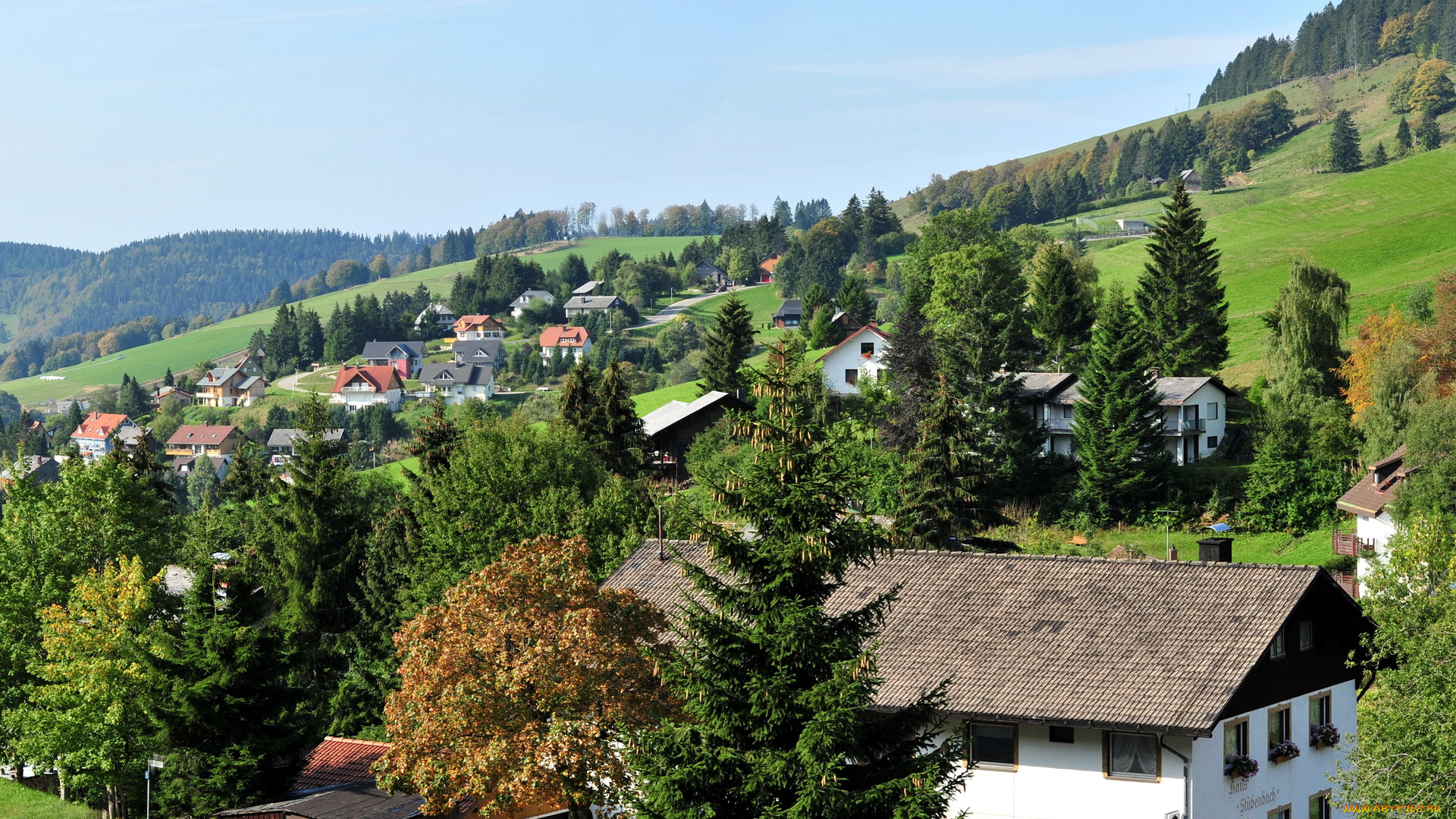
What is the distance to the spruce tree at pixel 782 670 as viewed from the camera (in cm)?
1948

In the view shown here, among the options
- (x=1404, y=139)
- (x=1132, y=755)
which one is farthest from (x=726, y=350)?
(x=1404, y=139)

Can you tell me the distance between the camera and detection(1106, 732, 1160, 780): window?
28.7 metres

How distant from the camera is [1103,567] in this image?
33.0 meters

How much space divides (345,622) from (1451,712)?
4223 cm

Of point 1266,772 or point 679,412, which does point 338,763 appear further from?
point 679,412

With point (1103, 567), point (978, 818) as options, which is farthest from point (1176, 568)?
point (978, 818)

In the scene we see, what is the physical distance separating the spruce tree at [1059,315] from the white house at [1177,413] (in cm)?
914

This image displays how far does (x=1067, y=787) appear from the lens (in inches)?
1152

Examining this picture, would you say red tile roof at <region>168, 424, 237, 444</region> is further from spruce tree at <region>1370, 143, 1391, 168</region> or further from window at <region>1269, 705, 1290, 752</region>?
window at <region>1269, 705, 1290, 752</region>

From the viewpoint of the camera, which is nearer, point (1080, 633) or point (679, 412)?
point (1080, 633)

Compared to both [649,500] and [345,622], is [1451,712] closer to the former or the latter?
[649,500]

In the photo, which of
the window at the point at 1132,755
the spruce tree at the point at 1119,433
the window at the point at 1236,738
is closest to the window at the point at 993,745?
the window at the point at 1132,755

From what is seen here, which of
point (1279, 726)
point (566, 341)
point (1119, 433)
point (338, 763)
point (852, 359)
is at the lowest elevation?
point (566, 341)

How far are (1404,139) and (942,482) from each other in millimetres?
153466
